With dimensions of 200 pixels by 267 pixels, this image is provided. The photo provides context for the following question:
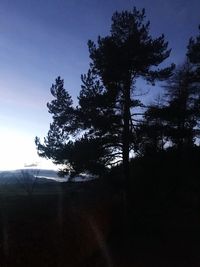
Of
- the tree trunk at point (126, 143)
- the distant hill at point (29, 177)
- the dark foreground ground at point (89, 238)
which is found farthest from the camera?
the distant hill at point (29, 177)

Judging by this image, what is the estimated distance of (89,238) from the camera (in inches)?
548

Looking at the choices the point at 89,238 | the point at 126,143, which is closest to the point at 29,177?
the point at 126,143

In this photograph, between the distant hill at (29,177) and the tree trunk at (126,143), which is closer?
the tree trunk at (126,143)

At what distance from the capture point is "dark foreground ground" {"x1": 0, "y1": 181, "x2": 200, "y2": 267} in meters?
8.03

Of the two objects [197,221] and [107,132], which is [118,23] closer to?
[107,132]

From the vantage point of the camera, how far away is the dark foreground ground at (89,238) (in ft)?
26.3

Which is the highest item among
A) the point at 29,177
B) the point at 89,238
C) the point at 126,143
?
the point at 126,143

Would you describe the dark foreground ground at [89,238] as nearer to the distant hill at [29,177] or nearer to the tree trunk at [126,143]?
the tree trunk at [126,143]

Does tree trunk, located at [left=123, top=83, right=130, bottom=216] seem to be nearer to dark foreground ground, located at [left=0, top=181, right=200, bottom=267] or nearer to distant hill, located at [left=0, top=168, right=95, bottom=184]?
dark foreground ground, located at [left=0, top=181, right=200, bottom=267]

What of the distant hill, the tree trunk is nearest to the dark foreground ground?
the tree trunk

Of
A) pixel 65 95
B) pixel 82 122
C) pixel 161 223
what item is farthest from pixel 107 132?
pixel 161 223

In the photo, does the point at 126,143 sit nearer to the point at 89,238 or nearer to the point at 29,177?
the point at 89,238

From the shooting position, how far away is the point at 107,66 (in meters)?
24.6

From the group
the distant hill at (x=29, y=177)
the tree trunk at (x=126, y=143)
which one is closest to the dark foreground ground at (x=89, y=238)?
the tree trunk at (x=126, y=143)
